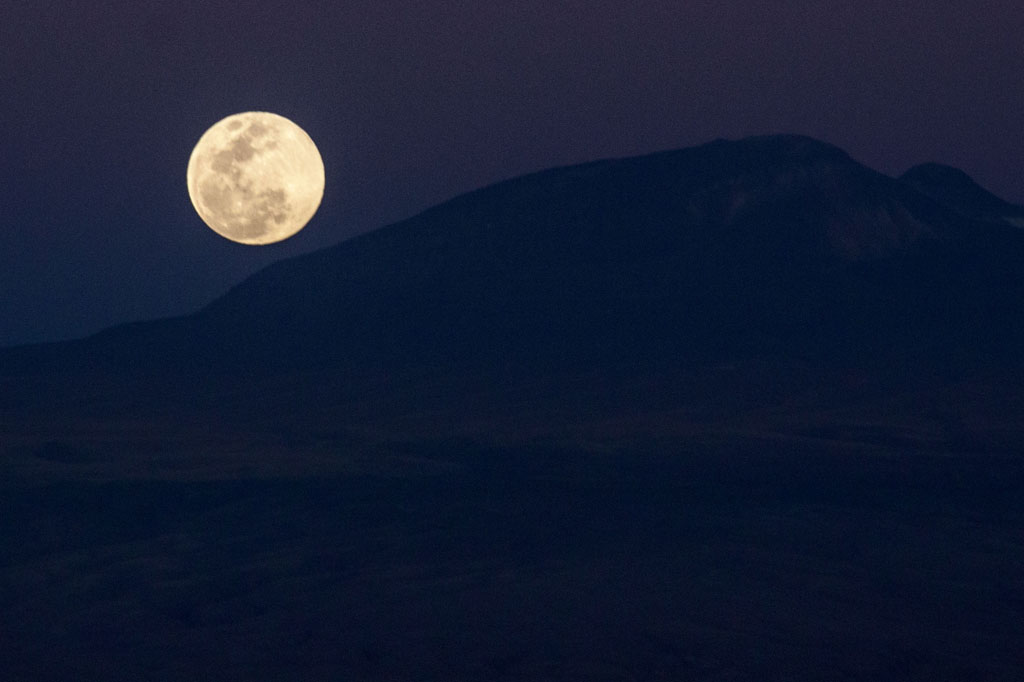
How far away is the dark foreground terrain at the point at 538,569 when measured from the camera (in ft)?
116

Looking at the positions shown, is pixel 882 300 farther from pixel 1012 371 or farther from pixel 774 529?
pixel 774 529

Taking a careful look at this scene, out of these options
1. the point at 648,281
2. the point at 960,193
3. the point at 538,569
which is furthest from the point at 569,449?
the point at 960,193

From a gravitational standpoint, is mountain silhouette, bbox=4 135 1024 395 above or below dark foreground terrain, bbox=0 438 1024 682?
above

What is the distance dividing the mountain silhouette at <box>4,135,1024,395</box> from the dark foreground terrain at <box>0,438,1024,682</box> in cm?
3013

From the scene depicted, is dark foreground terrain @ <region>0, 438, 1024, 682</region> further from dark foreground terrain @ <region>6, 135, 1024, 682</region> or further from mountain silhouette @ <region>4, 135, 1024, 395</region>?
mountain silhouette @ <region>4, 135, 1024, 395</region>

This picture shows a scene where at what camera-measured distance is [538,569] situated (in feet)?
147

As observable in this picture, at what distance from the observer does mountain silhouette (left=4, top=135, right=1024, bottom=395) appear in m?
93.9

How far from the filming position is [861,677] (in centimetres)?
3328

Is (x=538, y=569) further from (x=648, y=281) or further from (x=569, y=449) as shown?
(x=648, y=281)

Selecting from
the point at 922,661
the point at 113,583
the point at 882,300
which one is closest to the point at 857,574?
the point at 922,661

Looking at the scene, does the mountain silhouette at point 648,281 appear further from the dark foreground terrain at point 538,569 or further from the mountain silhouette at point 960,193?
the dark foreground terrain at point 538,569

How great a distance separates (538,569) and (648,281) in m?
64.7

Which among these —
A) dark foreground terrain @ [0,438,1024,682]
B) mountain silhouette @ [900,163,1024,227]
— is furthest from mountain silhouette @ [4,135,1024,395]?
dark foreground terrain @ [0,438,1024,682]

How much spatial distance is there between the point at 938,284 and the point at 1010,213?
92.5ft
